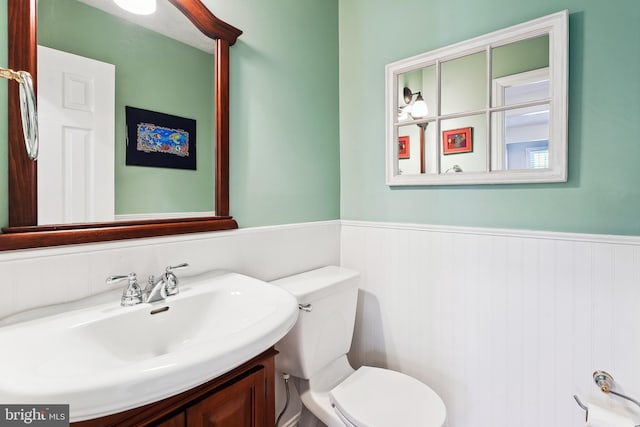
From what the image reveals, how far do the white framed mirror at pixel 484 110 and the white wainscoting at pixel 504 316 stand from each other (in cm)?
27

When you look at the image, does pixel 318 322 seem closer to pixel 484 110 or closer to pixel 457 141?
pixel 457 141

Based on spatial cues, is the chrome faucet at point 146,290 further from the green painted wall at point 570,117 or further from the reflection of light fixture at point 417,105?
the reflection of light fixture at point 417,105

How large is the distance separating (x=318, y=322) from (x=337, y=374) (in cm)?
31

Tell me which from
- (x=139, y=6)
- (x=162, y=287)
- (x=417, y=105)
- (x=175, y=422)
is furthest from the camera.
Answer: (x=417, y=105)

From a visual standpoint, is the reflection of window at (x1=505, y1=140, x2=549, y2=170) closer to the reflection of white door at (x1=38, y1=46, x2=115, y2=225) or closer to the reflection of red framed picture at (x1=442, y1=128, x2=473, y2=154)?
the reflection of red framed picture at (x1=442, y1=128, x2=473, y2=154)

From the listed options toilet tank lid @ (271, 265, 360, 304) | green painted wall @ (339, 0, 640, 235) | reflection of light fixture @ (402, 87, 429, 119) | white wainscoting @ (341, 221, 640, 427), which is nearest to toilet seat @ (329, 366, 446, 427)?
white wainscoting @ (341, 221, 640, 427)

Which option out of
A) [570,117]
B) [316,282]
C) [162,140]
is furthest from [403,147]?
[162,140]

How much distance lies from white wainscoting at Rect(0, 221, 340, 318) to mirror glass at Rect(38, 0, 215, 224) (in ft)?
0.31

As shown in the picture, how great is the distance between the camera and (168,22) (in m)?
1.13

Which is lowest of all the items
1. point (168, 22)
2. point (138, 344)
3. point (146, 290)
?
point (138, 344)

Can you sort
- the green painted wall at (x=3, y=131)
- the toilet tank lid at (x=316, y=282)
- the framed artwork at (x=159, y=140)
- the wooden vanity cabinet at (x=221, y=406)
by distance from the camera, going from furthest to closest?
the toilet tank lid at (x=316, y=282) < the framed artwork at (x=159, y=140) < the green painted wall at (x=3, y=131) < the wooden vanity cabinet at (x=221, y=406)

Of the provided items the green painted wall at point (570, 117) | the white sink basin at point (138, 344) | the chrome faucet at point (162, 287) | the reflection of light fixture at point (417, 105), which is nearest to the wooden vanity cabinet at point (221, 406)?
the white sink basin at point (138, 344)

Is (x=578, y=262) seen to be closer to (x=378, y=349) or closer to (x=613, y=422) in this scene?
(x=613, y=422)

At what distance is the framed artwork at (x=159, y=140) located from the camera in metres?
1.04
